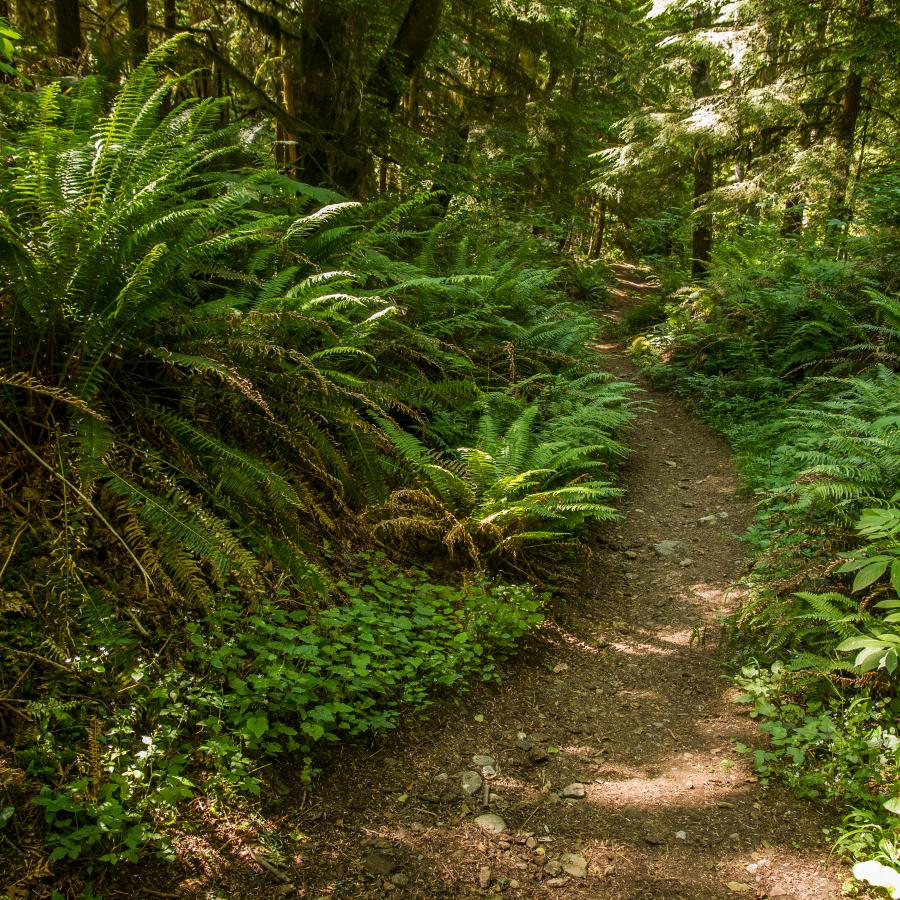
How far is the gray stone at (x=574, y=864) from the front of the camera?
2467mm

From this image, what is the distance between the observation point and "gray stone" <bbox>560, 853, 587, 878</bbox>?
97.1 inches

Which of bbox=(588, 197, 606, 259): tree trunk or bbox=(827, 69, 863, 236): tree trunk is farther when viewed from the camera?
bbox=(588, 197, 606, 259): tree trunk

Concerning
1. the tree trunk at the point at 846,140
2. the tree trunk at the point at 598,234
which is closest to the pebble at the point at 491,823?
the tree trunk at the point at 846,140

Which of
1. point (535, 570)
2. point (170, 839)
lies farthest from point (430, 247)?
point (170, 839)

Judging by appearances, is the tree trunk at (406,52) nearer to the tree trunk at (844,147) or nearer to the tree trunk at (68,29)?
the tree trunk at (68,29)

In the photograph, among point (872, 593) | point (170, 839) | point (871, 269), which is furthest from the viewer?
point (871, 269)

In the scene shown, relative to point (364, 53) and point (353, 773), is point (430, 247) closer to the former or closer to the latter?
point (364, 53)

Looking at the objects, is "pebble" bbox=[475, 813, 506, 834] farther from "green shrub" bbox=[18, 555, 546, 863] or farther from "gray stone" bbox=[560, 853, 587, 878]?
"green shrub" bbox=[18, 555, 546, 863]

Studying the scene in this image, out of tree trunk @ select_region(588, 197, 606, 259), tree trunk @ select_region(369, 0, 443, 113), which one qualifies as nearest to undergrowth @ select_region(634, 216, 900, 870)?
tree trunk @ select_region(369, 0, 443, 113)

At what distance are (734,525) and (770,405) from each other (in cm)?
278

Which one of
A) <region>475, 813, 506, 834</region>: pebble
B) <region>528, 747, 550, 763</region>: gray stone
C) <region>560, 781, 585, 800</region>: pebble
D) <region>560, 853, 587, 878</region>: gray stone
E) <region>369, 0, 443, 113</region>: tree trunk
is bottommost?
<region>560, 781, 585, 800</region>: pebble

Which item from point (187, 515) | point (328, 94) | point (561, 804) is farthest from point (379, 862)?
point (328, 94)

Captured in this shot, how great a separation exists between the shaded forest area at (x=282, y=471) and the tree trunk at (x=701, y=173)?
4986 mm

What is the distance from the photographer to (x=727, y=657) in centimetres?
383
